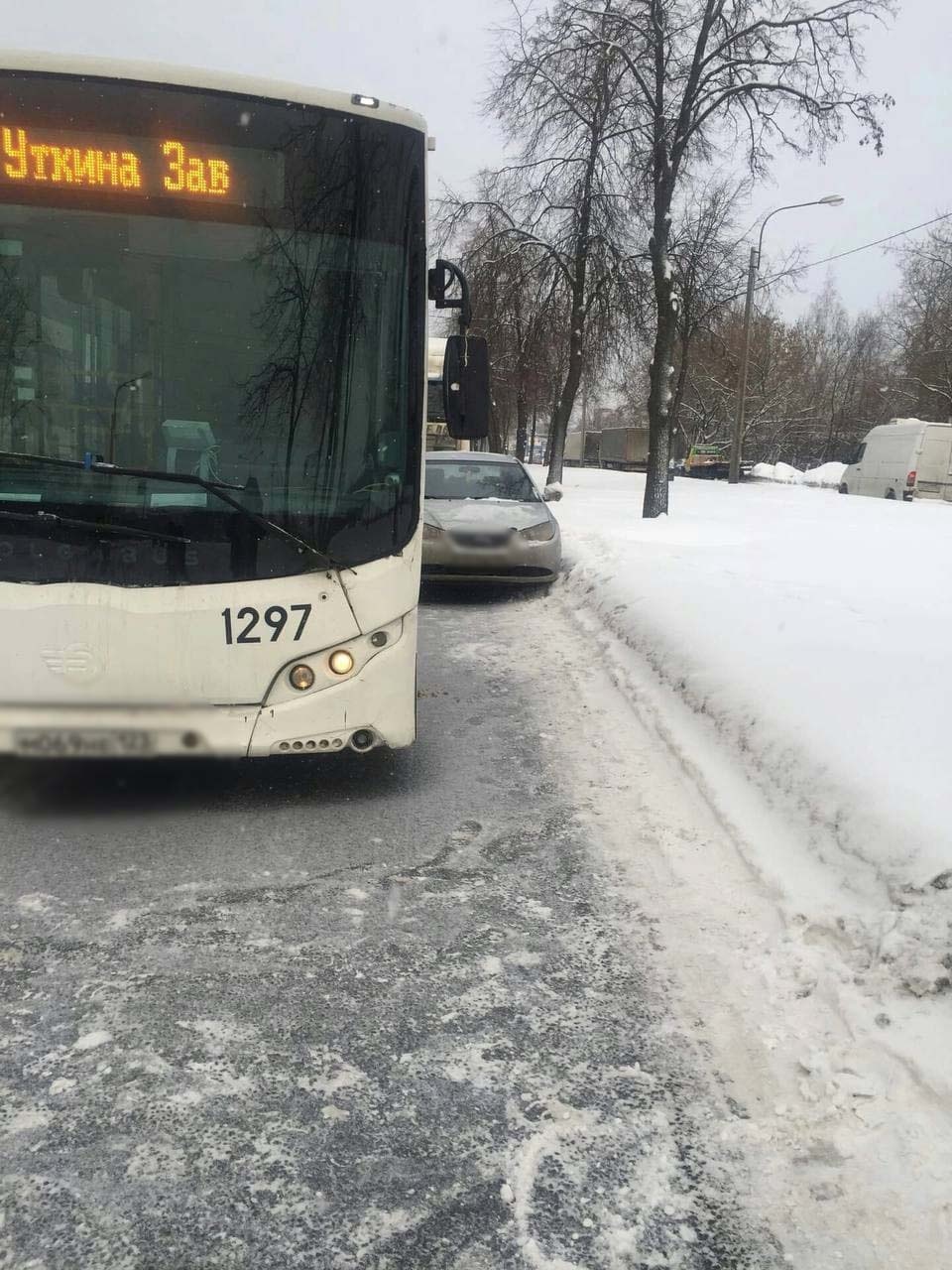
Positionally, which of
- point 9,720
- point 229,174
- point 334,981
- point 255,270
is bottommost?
point 334,981

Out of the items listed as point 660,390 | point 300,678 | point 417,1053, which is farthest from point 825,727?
point 660,390

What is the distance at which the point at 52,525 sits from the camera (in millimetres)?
4000

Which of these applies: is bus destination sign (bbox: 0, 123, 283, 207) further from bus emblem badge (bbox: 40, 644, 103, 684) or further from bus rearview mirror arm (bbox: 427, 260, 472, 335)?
bus emblem badge (bbox: 40, 644, 103, 684)

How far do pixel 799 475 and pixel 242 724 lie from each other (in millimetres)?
50113

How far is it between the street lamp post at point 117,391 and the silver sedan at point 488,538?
19.9 ft

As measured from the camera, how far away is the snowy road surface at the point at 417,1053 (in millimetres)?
2156

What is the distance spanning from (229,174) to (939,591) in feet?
26.4

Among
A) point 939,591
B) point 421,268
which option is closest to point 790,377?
point 939,591

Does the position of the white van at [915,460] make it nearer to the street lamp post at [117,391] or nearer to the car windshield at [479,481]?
the car windshield at [479,481]

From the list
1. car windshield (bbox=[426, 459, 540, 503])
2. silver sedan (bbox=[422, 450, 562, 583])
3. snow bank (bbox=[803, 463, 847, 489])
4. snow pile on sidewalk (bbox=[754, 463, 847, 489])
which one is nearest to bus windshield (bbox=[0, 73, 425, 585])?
silver sedan (bbox=[422, 450, 562, 583])

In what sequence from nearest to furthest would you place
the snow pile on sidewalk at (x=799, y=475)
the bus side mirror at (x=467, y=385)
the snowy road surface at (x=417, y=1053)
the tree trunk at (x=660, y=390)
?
the snowy road surface at (x=417, y=1053)
the bus side mirror at (x=467, y=385)
the tree trunk at (x=660, y=390)
the snow pile on sidewalk at (x=799, y=475)

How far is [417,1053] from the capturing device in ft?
9.09

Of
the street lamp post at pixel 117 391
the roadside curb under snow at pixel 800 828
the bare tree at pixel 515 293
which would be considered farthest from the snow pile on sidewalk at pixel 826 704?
the bare tree at pixel 515 293

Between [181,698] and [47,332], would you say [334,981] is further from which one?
[47,332]
